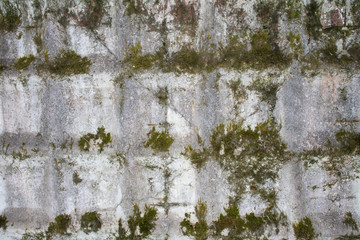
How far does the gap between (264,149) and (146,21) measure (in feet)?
6.90

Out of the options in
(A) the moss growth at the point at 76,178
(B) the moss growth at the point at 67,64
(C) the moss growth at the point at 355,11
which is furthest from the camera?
(A) the moss growth at the point at 76,178

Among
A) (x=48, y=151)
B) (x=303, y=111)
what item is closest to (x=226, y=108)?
(x=303, y=111)

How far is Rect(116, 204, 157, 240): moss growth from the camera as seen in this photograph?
3211 mm

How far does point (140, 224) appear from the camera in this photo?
3213 mm

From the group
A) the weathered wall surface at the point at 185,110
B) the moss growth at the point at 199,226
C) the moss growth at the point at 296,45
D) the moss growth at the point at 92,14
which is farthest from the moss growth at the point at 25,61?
the moss growth at the point at 296,45

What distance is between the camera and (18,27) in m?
3.17

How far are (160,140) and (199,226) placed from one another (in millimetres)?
1170

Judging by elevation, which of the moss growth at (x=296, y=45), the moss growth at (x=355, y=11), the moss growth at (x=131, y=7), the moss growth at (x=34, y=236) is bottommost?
the moss growth at (x=34, y=236)

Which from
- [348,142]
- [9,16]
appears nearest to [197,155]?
[348,142]

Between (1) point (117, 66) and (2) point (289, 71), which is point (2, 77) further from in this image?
(2) point (289, 71)

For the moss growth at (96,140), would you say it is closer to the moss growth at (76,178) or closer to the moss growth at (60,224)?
the moss growth at (76,178)

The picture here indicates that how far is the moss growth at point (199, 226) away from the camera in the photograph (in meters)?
3.16

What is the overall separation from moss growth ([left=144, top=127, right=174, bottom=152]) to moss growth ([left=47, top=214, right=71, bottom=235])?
145 cm

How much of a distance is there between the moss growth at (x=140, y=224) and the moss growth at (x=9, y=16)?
269cm
